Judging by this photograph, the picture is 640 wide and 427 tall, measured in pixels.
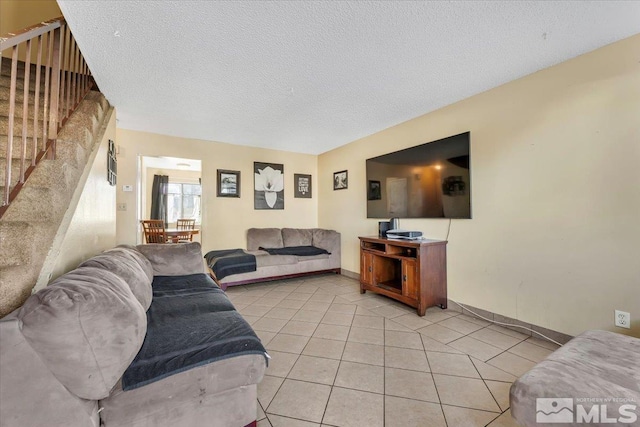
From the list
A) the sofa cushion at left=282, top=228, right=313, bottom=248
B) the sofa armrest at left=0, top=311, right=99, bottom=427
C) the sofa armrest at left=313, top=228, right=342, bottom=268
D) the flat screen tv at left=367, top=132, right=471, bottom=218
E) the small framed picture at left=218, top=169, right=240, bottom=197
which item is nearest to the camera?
the sofa armrest at left=0, top=311, right=99, bottom=427

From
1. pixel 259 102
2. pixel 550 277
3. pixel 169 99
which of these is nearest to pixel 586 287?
pixel 550 277

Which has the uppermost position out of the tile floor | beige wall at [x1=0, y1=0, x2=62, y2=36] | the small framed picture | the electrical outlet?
beige wall at [x1=0, y1=0, x2=62, y2=36]

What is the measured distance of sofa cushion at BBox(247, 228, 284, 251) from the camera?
450 centimetres

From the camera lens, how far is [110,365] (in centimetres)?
100

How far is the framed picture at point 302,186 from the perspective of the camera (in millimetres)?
5164

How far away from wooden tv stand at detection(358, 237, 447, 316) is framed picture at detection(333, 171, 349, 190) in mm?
1511

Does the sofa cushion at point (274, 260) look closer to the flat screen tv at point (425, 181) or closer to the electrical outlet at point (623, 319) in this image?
the flat screen tv at point (425, 181)

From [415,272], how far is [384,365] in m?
1.19

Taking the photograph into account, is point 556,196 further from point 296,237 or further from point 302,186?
point 302,186

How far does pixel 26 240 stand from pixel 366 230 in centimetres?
363

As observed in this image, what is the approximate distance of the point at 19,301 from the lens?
42.0 inches

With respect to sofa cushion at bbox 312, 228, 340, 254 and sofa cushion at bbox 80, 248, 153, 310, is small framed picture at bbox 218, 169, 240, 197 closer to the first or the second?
sofa cushion at bbox 312, 228, 340, 254

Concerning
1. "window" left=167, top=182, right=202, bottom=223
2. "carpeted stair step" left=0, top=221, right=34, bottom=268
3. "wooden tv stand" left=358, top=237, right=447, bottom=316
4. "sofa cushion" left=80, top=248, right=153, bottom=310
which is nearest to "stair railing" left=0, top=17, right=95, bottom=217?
"carpeted stair step" left=0, top=221, right=34, bottom=268

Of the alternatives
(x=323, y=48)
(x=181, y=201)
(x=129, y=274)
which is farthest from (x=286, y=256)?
(x=181, y=201)
